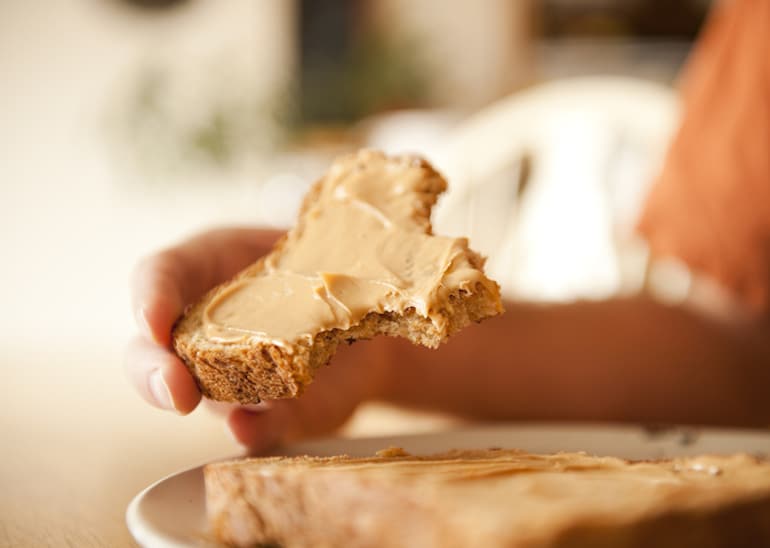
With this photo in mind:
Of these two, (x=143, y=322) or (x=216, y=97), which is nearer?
(x=143, y=322)

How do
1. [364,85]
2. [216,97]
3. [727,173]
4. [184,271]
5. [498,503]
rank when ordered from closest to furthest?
[498,503]
[184,271]
[727,173]
[216,97]
[364,85]

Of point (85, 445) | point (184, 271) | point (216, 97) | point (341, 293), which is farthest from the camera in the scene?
point (216, 97)

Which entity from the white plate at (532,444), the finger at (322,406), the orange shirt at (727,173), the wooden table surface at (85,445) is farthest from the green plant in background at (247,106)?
the white plate at (532,444)

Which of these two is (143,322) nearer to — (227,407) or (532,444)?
(227,407)

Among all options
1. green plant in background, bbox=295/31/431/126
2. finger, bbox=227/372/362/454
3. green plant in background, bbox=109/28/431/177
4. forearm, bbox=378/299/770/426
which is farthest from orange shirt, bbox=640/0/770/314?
green plant in background, bbox=295/31/431/126

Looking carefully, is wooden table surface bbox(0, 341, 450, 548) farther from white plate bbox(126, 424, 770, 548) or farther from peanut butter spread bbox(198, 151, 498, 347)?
peanut butter spread bbox(198, 151, 498, 347)

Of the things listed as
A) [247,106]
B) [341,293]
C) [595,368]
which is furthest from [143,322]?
[247,106]

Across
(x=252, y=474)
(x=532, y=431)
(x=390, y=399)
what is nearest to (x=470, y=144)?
(x=390, y=399)
